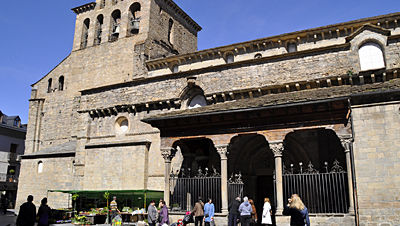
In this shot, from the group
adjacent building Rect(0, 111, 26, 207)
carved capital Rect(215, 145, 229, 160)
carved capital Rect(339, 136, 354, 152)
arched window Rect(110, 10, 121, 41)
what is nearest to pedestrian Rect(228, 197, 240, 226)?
carved capital Rect(215, 145, 229, 160)

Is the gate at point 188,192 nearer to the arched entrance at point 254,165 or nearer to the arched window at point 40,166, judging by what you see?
the arched entrance at point 254,165

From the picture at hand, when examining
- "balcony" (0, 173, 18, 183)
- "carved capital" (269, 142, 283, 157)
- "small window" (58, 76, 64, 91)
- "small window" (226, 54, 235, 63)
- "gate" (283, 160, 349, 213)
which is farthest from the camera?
"balcony" (0, 173, 18, 183)

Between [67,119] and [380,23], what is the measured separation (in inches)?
985

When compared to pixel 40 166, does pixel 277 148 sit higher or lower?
higher

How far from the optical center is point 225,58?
21719mm

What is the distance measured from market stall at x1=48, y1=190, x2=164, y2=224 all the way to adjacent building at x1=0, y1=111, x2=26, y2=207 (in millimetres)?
22542

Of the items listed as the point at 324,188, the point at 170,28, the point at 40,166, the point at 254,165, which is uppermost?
the point at 170,28

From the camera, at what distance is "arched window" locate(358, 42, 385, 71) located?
15195mm

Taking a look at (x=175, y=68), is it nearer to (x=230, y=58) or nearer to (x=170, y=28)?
(x=230, y=58)

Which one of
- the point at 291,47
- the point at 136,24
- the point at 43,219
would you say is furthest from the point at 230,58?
the point at 43,219

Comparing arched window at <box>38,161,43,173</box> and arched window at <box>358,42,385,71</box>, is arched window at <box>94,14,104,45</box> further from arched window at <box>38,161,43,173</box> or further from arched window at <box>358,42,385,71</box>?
arched window at <box>358,42,385,71</box>

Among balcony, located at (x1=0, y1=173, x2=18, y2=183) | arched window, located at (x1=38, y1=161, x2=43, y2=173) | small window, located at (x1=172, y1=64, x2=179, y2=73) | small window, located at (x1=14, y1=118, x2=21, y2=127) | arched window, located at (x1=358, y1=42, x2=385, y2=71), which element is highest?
small window, located at (x1=172, y1=64, x2=179, y2=73)

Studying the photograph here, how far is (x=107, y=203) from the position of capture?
17.2 meters

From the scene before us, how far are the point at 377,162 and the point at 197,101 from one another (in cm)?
1001
